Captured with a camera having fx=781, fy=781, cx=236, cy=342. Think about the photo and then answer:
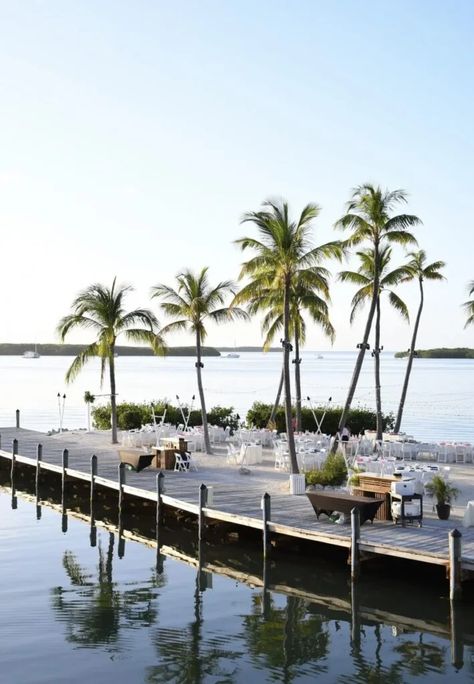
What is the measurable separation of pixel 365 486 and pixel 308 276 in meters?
8.91

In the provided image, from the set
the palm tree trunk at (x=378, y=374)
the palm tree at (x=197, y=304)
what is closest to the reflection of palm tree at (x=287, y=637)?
the palm tree at (x=197, y=304)

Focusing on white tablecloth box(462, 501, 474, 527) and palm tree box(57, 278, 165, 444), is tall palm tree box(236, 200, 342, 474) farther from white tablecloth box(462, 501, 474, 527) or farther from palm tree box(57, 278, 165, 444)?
palm tree box(57, 278, 165, 444)

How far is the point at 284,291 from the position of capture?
2595 cm

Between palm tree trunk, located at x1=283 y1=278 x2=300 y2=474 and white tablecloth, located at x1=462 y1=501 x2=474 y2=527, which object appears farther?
palm tree trunk, located at x1=283 y1=278 x2=300 y2=474

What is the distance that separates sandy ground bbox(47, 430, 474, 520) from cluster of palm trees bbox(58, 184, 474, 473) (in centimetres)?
106

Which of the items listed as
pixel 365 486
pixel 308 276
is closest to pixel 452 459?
pixel 308 276

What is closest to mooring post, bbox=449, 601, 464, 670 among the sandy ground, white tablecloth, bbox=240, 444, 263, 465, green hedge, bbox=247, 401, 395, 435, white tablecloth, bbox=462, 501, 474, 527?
white tablecloth, bbox=462, 501, 474, 527

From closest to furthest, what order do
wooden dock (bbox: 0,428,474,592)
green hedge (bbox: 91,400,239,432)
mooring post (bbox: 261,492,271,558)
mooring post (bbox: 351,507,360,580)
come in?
wooden dock (bbox: 0,428,474,592) < mooring post (bbox: 351,507,360,580) < mooring post (bbox: 261,492,271,558) < green hedge (bbox: 91,400,239,432)

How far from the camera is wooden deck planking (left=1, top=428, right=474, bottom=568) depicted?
52.2 ft

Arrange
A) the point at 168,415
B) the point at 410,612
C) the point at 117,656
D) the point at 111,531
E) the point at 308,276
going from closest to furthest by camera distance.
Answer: the point at 117,656, the point at 410,612, the point at 111,531, the point at 308,276, the point at 168,415

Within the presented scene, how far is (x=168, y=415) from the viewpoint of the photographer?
40.7 m

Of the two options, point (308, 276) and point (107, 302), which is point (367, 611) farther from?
point (107, 302)

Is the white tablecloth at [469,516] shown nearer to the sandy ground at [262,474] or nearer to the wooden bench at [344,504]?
the sandy ground at [262,474]

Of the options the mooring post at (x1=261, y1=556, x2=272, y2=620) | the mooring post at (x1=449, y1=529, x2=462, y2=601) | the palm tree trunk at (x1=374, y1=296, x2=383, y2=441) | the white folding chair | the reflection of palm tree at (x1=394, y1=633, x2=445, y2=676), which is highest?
the palm tree trunk at (x1=374, y1=296, x2=383, y2=441)
